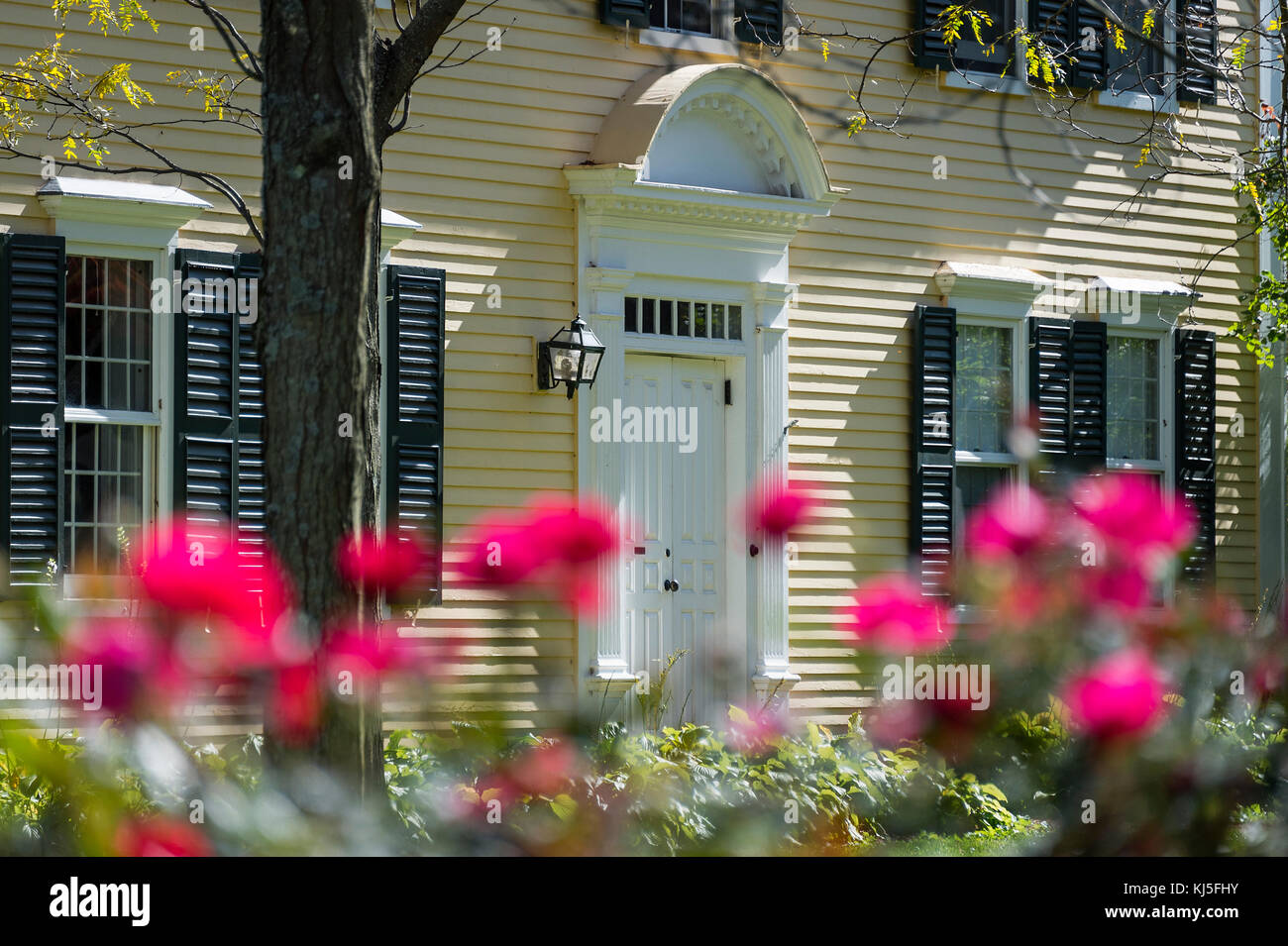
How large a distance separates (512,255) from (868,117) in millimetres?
2714

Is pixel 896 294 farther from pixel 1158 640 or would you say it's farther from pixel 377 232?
pixel 1158 640

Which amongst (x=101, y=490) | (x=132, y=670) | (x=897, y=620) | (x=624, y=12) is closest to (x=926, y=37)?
(x=624, y=12)


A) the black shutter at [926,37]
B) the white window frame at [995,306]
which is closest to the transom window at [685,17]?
the black shutter at [926,37]

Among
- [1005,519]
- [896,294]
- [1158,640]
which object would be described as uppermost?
[896,294]

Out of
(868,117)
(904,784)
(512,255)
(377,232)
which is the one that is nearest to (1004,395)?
(868,117)

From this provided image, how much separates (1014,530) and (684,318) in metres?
7.70

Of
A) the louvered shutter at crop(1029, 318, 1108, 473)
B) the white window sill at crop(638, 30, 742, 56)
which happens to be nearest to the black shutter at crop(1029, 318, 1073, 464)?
the louvered shutter at crop(1029, 318, 1108, 473)

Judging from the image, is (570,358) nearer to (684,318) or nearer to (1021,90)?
(684,318)

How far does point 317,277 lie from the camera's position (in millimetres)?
3840

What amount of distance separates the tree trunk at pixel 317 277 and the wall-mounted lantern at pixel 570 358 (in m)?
4.86

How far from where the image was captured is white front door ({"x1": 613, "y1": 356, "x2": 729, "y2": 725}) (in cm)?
943

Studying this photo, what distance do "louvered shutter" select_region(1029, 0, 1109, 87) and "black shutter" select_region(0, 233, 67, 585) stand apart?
690 cm

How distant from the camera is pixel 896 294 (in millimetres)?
10492

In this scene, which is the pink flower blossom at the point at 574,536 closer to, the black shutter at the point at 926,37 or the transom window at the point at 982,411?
the transom window at the point at 982,411
